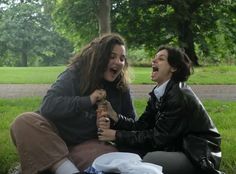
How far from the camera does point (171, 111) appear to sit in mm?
3684

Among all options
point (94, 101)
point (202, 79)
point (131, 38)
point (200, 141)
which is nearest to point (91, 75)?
point (94, 101)

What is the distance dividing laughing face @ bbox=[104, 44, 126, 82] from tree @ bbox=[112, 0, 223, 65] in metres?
23.7

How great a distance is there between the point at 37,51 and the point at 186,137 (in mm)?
53328

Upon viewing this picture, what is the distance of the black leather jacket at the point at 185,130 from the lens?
3639 millimetres

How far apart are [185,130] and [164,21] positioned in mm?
25389

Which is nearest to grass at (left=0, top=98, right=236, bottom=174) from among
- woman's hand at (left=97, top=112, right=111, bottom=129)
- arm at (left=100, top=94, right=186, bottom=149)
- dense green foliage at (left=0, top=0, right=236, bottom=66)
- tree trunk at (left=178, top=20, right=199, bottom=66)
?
arm at (left=100, top=94, right=186, bottom=149)

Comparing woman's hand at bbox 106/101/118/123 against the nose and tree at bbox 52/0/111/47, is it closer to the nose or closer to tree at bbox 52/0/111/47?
the nose

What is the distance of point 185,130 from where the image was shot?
369 centimetres

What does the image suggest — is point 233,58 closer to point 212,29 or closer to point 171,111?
point 212,29

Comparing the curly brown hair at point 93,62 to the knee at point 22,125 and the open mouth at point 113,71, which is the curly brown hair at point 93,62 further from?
the knee at point 22,125

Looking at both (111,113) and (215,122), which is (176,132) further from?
(215,122)

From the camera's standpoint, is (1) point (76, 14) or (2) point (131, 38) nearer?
(1) point (76, 14)

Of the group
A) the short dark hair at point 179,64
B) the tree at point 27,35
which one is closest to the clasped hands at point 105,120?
the short dark hair at point 179,64

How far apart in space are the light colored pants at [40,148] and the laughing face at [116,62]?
625mm
